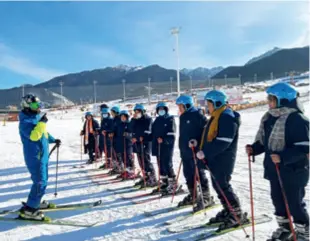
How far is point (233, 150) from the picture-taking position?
4488 mm

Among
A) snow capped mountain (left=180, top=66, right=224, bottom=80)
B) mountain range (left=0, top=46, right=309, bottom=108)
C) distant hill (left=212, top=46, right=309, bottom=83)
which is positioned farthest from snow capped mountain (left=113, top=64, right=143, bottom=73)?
distant hill (left=212, top=46, right=309, bottom=83)

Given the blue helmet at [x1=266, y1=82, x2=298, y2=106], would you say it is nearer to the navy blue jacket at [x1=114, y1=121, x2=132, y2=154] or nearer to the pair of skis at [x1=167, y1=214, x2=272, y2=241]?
the pair of skis at [x1=167, y1=214, x2=272, y2=241]

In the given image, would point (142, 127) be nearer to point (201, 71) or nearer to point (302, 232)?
point (302, 232)

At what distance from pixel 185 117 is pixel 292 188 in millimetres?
2269

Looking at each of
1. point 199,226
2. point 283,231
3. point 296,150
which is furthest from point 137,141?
point 296,150

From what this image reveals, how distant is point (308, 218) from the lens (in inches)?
143

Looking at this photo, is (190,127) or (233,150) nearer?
(233,150)

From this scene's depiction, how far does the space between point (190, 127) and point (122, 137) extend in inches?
153

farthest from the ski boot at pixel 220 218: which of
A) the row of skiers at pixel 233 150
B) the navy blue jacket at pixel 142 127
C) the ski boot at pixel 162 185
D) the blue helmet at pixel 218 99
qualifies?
the navy blue jacket at pixel 142 127

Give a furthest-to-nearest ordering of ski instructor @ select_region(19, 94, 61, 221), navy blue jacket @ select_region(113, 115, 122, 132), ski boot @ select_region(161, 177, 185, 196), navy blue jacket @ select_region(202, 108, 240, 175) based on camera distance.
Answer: navy blue jacket @ select_region(113, 115, 122, 132) < ski boot @ select_region(161, 177, 185, 196) < ski instructor @ select_region(19, 94, 61, 221) < navy blue jacket @ select_region(202, 108, 240, 175)

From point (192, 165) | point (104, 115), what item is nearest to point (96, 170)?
point (104, 115)

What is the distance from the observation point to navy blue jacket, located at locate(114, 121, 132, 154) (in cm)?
877

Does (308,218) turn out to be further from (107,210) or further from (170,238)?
(107,210)

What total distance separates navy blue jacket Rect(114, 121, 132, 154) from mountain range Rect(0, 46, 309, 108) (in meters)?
54.8
